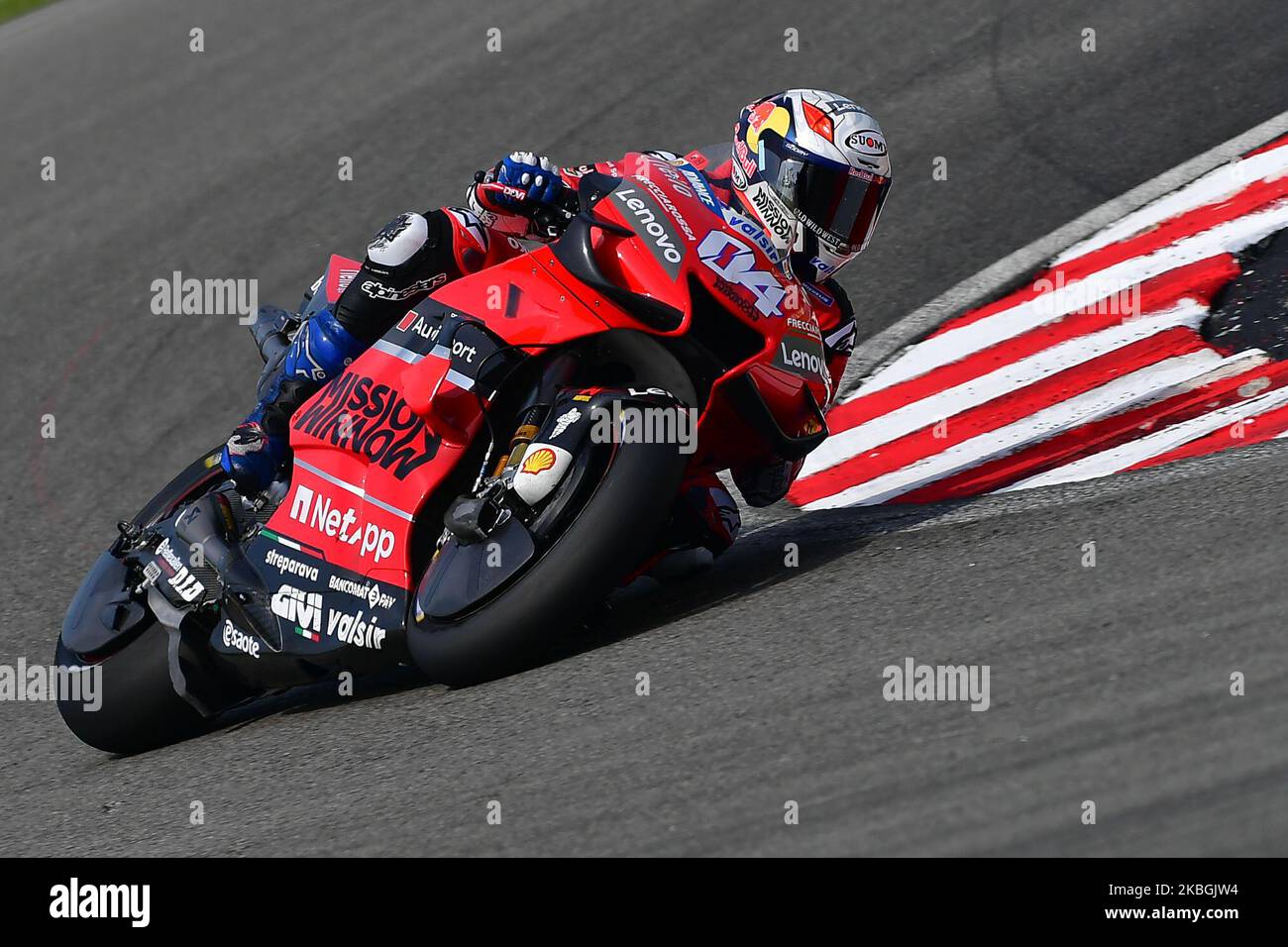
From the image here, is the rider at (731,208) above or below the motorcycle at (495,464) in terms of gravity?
above

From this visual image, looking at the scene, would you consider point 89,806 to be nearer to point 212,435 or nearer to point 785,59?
point 212,435

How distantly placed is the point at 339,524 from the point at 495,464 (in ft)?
1.84

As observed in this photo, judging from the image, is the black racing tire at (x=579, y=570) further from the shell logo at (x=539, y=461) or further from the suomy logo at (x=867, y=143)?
the suomy logo at (x=867, y=143)

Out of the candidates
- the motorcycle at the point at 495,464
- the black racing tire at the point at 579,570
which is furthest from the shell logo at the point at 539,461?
the black racing tire at the point at 579,570

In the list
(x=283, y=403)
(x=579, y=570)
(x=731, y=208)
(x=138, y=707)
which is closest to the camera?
(x=579, y=570)

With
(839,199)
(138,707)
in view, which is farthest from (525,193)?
(138,707)

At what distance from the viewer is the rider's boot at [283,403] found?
525cm

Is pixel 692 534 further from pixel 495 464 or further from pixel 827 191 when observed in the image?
pixel 827 191

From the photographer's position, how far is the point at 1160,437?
6047 millimetres

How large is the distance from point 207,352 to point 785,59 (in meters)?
4.16

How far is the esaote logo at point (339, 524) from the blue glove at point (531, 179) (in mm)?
1133

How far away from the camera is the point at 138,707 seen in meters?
5.21

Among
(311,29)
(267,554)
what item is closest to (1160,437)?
(267,554)

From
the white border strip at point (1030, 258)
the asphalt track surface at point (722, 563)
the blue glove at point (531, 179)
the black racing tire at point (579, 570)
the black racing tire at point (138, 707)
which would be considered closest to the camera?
the asphalt track surface at point (722, 563)
